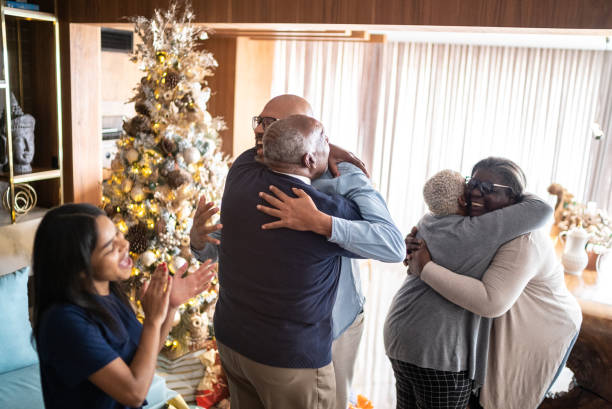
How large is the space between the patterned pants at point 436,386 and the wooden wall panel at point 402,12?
58.0 inches

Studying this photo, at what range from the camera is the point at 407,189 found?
7.00m

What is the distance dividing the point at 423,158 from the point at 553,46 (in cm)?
196

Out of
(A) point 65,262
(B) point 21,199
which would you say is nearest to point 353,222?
(A) point 65,262

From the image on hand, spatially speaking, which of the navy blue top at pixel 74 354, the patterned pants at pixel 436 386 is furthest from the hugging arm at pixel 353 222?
the patterned pants at pixel 436 386

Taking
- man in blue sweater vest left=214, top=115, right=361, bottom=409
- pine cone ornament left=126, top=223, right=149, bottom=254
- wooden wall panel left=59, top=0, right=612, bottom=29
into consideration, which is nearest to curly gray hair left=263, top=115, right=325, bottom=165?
man in blue sweater vest left=214, top=115, right=361, bottom=409

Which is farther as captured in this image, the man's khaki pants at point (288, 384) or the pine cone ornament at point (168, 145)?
the pine cone ornament at point (168, 145)

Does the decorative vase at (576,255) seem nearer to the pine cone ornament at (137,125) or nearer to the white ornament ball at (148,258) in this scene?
the white ornament ball at (148,258)

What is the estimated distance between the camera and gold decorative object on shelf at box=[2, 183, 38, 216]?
343 centimetres

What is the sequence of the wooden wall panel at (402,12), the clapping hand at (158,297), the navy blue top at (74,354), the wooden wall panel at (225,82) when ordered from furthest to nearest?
the wooden wall panel at (225,82)
the wooden wall panel at (402,12)
the clapping hand at (158,297)
the navy blue top at (74,354)

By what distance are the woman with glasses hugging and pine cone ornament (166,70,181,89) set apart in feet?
5.75

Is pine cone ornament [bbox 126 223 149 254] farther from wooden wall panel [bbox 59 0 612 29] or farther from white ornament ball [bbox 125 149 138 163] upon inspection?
wooden wall panel [bbox 59 0 612 29]

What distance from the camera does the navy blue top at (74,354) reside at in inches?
52.4

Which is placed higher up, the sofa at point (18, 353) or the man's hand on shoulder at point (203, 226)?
the man's hand on shoulder at point (203, 226)

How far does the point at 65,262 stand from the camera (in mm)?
1384
